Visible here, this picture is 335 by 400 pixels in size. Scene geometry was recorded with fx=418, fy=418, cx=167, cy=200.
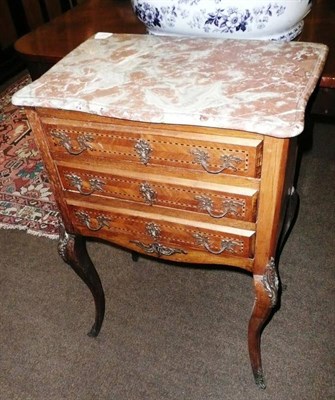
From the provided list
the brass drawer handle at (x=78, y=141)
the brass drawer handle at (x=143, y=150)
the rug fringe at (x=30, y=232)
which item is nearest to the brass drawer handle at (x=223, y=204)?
the brass drawer handle at (x=143, y=150)

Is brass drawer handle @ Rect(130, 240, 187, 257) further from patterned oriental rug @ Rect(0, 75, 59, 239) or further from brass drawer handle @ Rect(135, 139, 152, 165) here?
patterned oriental rug @ Rect(0, 75, 59, 239)

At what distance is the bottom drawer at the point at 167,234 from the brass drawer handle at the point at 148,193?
0.15ft

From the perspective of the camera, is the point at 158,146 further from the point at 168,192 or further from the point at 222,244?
the point at 222,244

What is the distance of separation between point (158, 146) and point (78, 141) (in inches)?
6.8

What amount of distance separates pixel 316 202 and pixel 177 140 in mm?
1148

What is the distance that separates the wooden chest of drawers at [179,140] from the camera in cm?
70

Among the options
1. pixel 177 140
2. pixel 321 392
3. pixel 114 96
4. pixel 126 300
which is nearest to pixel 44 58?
pixel 114 96

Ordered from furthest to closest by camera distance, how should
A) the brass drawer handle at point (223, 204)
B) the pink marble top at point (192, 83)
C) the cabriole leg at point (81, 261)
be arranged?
the cabriole leg at point (81, 261), the brass drawer handle at point (223, 204), the pink marble top at point (192, 83)

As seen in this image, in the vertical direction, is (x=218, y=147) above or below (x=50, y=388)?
above

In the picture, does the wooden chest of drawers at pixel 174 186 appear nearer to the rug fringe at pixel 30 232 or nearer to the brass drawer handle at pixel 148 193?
the brass drawer handle at pixel 148 193

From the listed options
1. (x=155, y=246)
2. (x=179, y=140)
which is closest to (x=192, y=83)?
(x=179, y=140)

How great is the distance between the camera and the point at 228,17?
849 millimetres

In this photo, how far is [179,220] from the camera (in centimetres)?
87

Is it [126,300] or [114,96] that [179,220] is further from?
[126,300]
